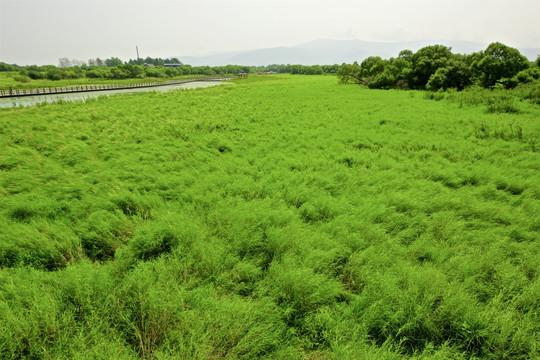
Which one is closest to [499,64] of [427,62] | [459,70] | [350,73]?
[459,70]

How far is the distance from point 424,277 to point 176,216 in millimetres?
4017

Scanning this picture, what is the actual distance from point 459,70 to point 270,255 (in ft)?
96.7

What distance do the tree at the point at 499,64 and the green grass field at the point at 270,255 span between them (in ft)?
62.0

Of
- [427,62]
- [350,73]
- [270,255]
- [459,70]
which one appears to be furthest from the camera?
[350,73]

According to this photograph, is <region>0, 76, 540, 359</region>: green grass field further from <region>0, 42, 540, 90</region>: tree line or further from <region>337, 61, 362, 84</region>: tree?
<region>337, 61, 362, 84</region>: tree

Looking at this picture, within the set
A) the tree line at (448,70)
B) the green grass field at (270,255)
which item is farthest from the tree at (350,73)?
the green grass field at (270,255)

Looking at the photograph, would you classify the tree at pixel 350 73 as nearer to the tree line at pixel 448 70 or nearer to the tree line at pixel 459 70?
the tree line at pixel 448 70

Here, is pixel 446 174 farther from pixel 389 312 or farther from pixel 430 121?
pixel 430 121

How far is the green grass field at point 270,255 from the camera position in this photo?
2.38 metres

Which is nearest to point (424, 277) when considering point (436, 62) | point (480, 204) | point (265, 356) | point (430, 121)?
point (265, 356)

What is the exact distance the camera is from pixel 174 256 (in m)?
3.47

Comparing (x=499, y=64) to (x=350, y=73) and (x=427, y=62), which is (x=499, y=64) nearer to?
(x=427, y=62)

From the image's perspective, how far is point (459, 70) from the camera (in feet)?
75.3

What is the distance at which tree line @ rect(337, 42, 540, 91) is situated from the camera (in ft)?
65.9
